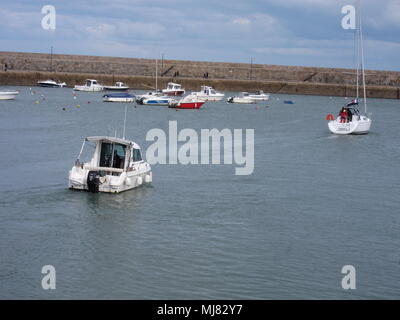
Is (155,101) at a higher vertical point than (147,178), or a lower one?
higher

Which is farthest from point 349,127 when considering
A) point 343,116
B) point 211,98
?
point 211,98

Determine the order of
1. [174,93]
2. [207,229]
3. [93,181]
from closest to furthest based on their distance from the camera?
[207,229]
[93,181]
[174,93]

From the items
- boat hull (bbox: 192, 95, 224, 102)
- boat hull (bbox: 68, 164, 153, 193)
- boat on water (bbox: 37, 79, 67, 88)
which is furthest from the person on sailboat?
boat on water (bbox: 37, 79, 67, 88)

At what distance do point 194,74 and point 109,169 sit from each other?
84.9m

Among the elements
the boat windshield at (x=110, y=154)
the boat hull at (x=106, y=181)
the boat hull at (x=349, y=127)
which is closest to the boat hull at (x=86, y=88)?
the boat hull at (x=349, y=127)

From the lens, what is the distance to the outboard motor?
24688 mm

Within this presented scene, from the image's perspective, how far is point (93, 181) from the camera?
80.9ft

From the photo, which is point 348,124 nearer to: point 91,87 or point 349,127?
point 349,127

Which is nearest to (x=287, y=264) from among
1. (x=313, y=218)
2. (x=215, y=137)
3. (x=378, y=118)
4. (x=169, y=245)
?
(x=169, y=245)

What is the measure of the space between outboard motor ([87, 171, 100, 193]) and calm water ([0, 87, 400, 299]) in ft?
1.06

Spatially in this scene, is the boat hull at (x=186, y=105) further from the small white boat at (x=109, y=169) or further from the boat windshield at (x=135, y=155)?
the small white boat at (x=109, y=169)

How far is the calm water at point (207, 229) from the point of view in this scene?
17125 millimetres

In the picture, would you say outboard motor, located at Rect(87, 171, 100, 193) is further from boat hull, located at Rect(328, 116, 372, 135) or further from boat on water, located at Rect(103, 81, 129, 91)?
boat on water, located at Rect(103, 81, 129, 91)

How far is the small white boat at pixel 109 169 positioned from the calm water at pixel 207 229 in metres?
0.40
